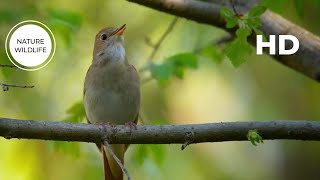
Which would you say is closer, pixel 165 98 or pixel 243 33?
pixel 243 33

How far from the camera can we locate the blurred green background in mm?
6227

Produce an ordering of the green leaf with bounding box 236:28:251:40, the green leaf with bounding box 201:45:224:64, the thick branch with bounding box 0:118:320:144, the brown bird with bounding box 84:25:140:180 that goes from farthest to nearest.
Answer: the green leaf with bounding box 201:45:224:64, the brown bird with bounding box 84:25:140:180, the green leaf with bounding box 236:28:251:40, the thick branch with bounding box 0:118:320:144

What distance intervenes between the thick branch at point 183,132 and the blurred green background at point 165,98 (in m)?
1.31

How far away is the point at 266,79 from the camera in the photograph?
8.04 meters

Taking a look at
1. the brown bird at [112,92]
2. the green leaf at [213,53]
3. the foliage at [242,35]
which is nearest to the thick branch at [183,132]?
the foliage at [242,35]

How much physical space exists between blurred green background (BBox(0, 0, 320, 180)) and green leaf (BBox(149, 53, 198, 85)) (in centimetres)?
28

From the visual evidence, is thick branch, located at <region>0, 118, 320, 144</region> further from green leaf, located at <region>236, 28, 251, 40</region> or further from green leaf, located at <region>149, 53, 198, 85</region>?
green leaf, located at <region>149, 53, 198, 85</region>

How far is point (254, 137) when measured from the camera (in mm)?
3566

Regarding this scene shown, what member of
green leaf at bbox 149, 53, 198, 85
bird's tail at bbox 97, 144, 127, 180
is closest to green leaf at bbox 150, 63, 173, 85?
Result: green leaf at bbox 149, 53, 198, 85

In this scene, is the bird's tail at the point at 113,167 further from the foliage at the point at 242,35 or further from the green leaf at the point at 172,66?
the foliage at the point at 242,35

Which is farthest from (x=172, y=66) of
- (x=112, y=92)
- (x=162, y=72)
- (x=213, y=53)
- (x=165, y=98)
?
(x=165, y=98)

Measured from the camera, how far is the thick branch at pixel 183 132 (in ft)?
11.6

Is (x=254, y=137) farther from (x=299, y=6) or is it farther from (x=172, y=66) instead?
(x=172, y=66)

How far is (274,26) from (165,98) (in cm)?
318
